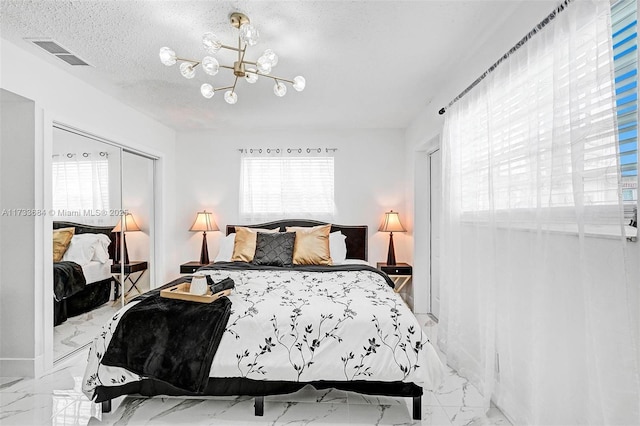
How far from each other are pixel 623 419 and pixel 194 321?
208cm

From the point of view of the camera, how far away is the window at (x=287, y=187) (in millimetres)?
4801

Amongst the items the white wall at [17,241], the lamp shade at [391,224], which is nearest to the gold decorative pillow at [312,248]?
the lamp shade at [391,224]

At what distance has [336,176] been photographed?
4.82m

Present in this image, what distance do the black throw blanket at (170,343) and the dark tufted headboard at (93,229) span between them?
4.39 feet

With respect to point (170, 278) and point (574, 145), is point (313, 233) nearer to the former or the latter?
point (170, 278)

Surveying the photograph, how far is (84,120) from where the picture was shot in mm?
3168

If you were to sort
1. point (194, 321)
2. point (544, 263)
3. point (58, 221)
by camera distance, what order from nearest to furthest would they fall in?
point (544, 263), point (194, 321), point (58, 221)

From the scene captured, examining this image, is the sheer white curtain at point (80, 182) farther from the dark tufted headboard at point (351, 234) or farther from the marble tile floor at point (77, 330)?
the dark tufted headboard at point (351, 234)

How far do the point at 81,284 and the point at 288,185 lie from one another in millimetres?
2603

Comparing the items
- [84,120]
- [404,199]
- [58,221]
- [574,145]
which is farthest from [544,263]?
[84,120]

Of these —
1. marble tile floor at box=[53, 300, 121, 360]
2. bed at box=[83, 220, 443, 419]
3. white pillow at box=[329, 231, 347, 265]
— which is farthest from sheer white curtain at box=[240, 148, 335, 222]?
bed at box=[83, 220, 443, 419]

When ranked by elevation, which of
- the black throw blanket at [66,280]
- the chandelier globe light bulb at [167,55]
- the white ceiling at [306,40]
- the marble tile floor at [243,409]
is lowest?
the marble tile floor at [243,409]

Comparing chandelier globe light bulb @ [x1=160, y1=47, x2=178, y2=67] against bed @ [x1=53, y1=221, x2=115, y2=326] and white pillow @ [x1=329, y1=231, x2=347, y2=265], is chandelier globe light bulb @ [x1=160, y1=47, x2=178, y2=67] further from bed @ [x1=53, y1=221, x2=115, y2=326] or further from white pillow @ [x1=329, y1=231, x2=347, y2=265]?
white pillow @ [x1=329, y1=231, x2=347, y2=265]

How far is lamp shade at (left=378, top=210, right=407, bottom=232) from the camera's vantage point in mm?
4523
